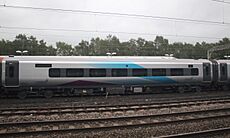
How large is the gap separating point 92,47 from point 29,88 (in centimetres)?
5159

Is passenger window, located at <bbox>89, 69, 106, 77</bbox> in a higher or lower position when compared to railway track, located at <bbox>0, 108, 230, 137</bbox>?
higher

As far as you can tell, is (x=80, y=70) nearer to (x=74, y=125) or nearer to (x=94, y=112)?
(x=94, y=112)

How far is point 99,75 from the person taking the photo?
19.8m

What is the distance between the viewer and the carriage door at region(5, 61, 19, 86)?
18.0 m

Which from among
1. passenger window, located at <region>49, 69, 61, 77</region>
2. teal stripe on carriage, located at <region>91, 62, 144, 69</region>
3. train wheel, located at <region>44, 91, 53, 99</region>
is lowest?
train wheel, located at <region>44, 91, 53, 99</region>

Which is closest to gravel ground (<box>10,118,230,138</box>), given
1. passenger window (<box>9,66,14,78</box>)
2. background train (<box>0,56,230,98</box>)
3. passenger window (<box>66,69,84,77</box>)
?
background train (<box>0,56,230,98</box>)

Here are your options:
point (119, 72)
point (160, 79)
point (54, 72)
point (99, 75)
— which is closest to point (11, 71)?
point (54, 72)

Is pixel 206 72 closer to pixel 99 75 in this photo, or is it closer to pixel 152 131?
pixel 99 75

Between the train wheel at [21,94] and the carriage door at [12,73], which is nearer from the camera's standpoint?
the carriage door at [12,73]

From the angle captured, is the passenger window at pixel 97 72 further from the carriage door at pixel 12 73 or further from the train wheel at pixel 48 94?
the carriage door at pixel 12 73

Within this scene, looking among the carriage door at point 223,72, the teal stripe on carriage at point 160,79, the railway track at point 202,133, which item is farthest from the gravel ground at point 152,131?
the carriage door at point 223,72

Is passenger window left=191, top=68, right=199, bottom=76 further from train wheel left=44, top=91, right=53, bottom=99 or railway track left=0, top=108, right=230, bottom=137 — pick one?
train wheel left=44, top=91, right=53, bottom=99

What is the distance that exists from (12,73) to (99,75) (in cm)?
657

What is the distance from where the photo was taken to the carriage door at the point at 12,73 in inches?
707
